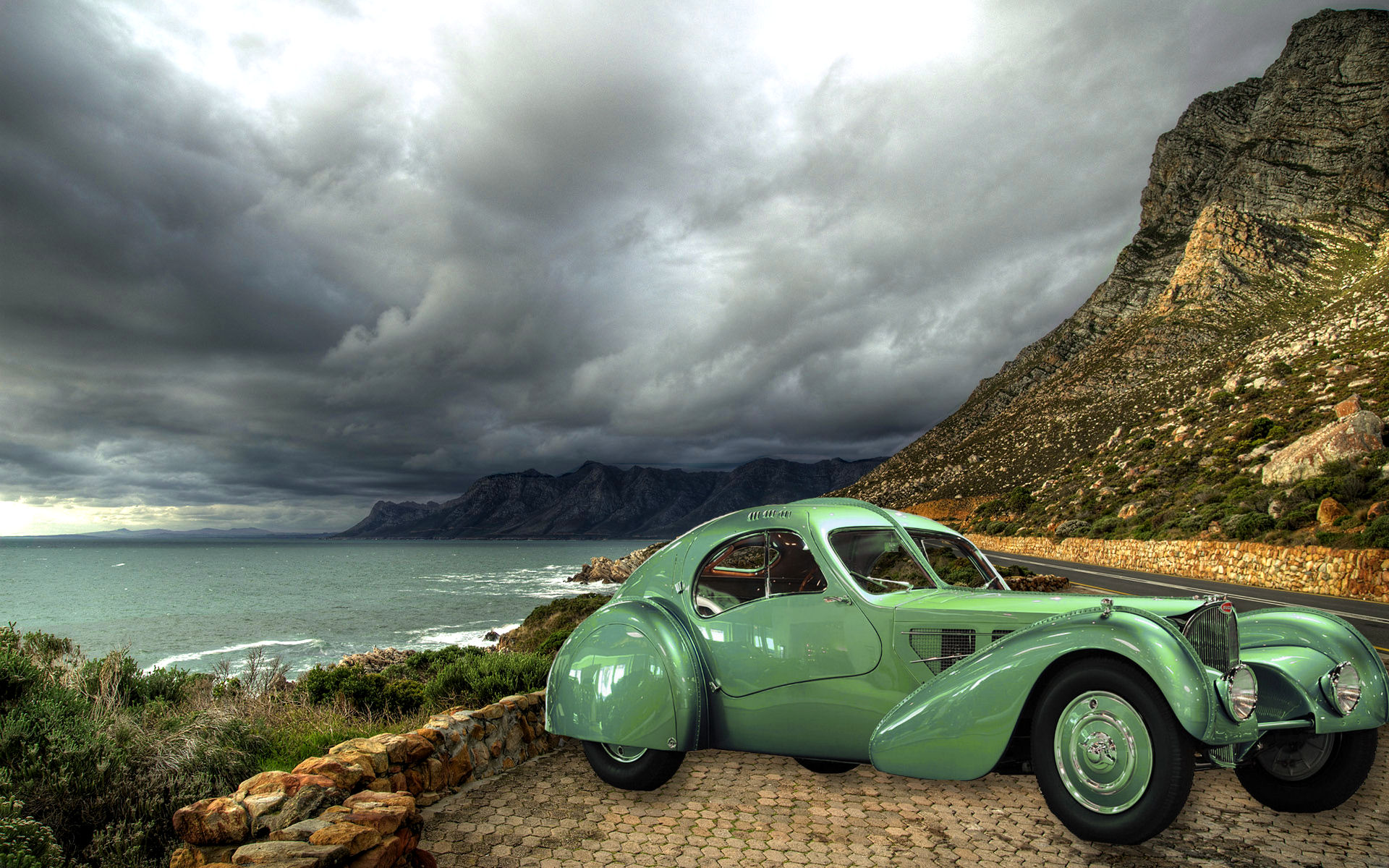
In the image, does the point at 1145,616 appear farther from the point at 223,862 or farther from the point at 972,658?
the point at 223,862

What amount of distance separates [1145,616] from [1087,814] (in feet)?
3.10

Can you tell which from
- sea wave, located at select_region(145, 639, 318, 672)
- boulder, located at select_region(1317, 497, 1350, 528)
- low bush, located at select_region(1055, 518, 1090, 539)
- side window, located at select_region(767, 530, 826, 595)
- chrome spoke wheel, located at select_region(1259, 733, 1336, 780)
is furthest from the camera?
low bush, located at select_region(1055, 518, 1090, 539)

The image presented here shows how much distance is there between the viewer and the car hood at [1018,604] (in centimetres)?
350

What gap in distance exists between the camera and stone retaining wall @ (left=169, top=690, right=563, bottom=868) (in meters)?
2.83

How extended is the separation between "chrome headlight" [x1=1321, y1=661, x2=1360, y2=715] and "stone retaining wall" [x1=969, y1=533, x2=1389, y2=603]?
55.1 feet

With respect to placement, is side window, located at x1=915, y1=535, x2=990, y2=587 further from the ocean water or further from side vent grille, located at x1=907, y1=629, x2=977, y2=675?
the ocean water

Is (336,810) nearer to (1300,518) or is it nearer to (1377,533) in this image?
(1377,533)

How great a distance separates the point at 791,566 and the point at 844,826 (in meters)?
1.54

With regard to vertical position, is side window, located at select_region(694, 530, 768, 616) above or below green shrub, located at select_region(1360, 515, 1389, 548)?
above

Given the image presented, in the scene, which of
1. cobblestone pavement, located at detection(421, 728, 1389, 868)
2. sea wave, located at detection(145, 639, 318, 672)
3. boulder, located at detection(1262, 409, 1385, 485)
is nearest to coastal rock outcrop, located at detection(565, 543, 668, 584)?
sea wave, located at detection(145, 639, 318, 672)

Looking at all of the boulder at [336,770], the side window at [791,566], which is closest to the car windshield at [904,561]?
the side window at [791,566]

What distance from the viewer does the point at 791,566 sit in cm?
449

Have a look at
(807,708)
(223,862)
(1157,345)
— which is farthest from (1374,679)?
(1157,345)

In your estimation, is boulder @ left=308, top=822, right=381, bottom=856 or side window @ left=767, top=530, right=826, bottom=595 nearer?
boulder @ left=308, top=822, right=381, bottom=856
